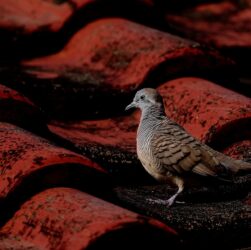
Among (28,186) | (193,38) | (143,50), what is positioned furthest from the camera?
(193,38)

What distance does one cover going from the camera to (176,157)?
15.4ft

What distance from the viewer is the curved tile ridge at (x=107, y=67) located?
16.0ft

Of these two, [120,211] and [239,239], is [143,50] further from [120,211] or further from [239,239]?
[120,211]

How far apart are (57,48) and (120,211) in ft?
7.49

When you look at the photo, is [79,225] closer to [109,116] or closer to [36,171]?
[36,171]

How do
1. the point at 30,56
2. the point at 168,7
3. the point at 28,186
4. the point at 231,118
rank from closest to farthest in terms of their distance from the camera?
1. the point at 28,186
2. the point at 231,118
3. the point at 30,56
4. the point at 168,7

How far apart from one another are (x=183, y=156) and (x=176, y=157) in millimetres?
41

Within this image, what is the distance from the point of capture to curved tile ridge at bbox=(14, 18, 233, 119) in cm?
489

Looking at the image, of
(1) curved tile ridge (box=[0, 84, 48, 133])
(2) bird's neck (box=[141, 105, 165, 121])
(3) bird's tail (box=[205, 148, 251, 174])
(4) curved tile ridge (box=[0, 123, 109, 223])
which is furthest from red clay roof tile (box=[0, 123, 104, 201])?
(2) bird's neck (box=[141, 105, 165, 121])

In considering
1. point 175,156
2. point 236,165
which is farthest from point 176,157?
point 236,165

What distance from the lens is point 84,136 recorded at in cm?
467

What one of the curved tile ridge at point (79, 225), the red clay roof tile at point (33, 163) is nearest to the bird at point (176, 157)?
the red clay roof tile at point (33, 163)

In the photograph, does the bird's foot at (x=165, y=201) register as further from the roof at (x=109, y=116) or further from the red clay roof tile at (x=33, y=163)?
the red clay roof tile at (x=33, y=163)

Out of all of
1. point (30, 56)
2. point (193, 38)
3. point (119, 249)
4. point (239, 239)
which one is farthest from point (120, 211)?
point (193, 38)
